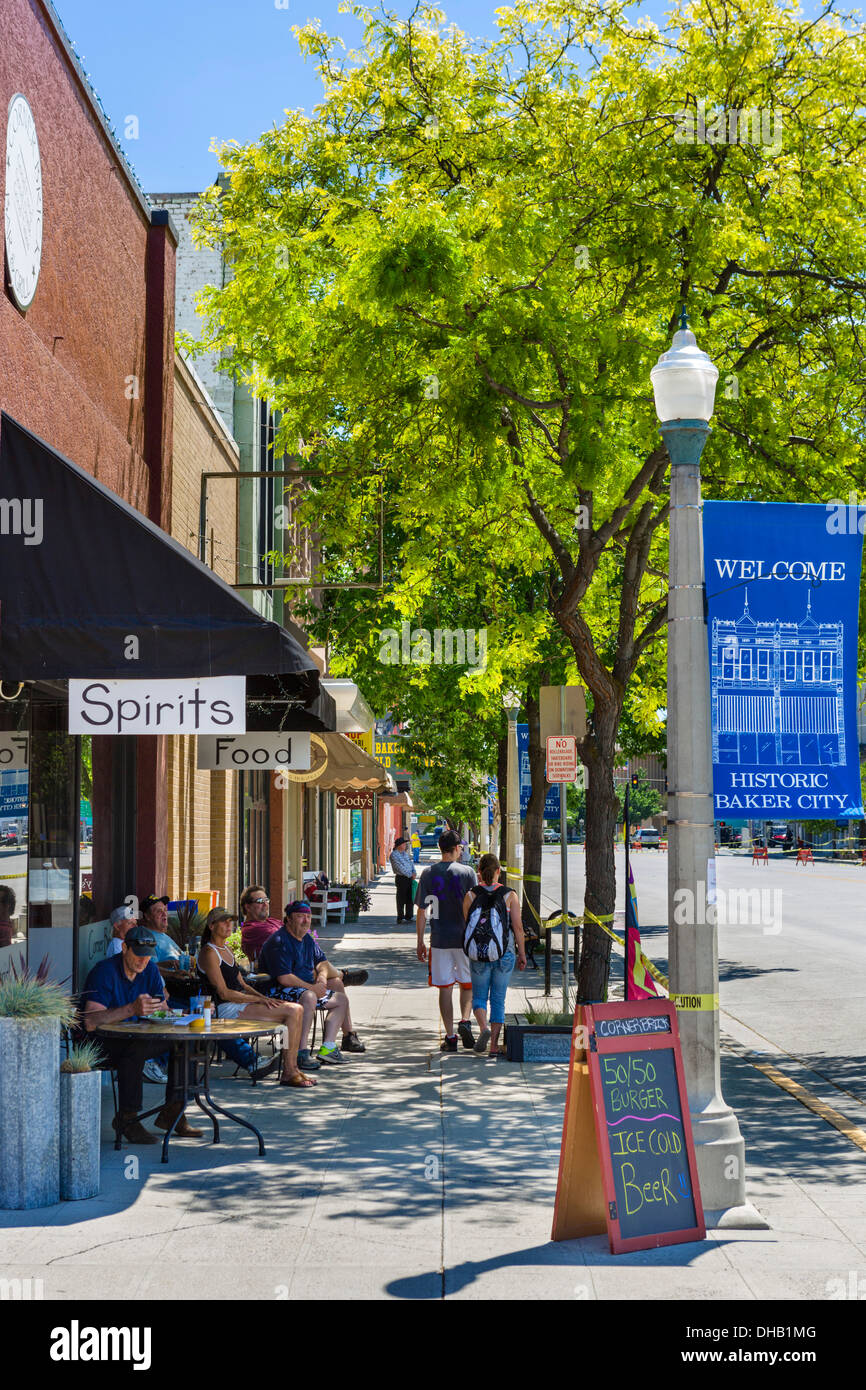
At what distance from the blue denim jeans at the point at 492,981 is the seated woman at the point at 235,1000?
1677mm

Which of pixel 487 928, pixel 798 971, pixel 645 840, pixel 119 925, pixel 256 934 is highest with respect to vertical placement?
pixel 119 925

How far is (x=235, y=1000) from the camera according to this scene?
1072 centimetres

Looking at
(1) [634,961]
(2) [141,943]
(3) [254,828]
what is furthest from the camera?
(3) [254,828]

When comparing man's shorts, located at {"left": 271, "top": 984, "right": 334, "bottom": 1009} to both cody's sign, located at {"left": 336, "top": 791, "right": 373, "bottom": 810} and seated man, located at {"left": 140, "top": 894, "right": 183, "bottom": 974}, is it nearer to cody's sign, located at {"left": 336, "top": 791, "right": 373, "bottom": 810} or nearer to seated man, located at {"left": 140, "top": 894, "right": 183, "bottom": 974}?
seated man, located at {"left": 140, "top": 894, "right": 183, "bottom": 974}

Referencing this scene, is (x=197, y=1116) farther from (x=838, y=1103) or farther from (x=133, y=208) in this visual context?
(x=133, y=208)

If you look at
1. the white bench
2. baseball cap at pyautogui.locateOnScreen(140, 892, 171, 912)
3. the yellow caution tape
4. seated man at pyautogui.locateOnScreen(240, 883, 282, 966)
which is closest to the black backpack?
seated man at pyautogui.locateOnScreen(240, 883, 282, 966)

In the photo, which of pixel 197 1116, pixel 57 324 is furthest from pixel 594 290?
pixel 197 1116

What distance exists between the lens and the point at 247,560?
71.6ft

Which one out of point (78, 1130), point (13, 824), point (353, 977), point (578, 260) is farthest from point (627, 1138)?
point (578, 260)

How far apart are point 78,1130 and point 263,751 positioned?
8.22 meters

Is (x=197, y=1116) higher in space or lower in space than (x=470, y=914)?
lower

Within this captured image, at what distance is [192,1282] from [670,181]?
31.2 ft

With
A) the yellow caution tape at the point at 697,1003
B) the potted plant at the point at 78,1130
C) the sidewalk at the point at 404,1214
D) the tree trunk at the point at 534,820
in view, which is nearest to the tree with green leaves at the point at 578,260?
the sidewalk at the point at 404,1214

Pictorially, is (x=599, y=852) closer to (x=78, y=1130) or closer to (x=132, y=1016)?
(x=132, y=1016)
